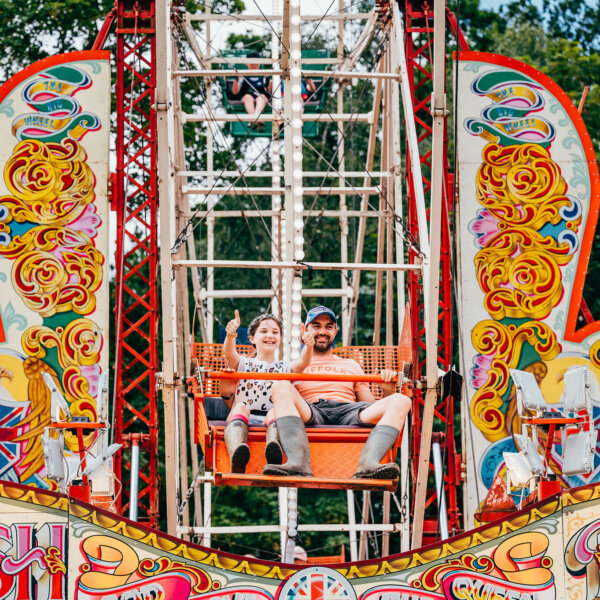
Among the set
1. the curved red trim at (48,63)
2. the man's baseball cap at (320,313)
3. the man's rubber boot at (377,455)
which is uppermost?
the curved red trim at (48,63)

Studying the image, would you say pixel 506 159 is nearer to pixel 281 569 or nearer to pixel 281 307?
pixel 281 307

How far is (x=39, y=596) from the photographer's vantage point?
6637 mm

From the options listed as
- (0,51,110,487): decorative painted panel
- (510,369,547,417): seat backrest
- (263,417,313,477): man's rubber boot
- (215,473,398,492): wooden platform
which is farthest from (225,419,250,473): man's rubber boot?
(0,51,110,487): decorative painted panel

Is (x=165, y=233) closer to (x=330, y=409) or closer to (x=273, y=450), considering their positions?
(x=330, y=409)

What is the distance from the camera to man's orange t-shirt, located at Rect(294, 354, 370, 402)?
320 inches

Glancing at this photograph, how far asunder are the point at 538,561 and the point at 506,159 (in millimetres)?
4307

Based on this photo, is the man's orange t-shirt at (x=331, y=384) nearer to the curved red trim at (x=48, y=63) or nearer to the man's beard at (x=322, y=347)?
the man's beard at (x=322, y=347)

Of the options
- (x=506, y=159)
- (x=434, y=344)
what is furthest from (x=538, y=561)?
(x=506, y=159)

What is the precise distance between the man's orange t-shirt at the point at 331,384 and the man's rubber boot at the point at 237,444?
0.68m

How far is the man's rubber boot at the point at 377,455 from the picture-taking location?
23.8 feet

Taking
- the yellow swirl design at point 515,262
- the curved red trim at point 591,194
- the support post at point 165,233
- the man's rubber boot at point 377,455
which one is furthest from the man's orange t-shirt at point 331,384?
the curved red trim at point 591,194

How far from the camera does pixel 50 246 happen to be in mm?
9930

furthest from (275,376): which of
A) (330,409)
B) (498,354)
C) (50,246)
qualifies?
(50,246)

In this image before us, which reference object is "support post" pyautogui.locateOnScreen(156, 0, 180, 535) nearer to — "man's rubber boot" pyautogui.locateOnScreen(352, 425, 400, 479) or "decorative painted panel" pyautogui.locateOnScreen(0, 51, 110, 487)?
"man's rubber boot" pyautogui.locateOnScreen(352, 425, 400, 479)
